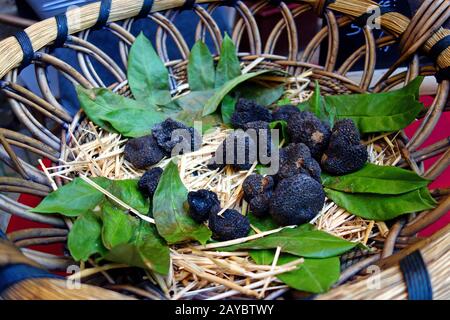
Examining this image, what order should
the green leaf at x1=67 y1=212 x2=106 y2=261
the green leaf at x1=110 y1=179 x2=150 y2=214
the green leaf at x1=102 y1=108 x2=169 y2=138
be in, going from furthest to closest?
the green leaf at x1=102 y1=108 x2=169 y2=138
the green leaf at x1=110 y1=179 x2=150 y2=214
the green leaf at x1=67 y1=212 x2=106 y2=261

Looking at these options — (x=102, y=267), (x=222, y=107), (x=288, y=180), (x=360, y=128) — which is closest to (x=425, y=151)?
(x=360, y=128)

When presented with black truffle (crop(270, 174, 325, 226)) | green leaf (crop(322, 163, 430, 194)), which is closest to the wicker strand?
green leaf (crop(322, 163, 430, 194))

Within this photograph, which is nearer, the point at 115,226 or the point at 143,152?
the point at 115,226

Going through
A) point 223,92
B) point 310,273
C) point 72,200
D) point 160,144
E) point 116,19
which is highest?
point 116,19

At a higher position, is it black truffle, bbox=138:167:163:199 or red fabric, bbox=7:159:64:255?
black truffle, bbox=138:167:163:199

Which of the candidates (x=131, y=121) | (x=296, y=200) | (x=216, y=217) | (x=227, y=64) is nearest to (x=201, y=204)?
(x=216, y=217)

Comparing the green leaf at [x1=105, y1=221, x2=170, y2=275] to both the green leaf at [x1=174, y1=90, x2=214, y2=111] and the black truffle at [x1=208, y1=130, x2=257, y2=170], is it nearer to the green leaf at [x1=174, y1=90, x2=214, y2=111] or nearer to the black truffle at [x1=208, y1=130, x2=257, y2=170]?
the black truffle at [x1=208, y1=130, x2=257, y2=170]

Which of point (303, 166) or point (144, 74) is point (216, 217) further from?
point (144, 74)
